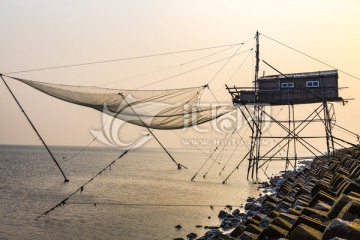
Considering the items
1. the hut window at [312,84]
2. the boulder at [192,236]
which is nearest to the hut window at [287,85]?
the hut window at [312,84]

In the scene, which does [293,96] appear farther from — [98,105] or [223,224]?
[98,105]

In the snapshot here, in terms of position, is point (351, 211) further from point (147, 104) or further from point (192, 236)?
point (147, 104)

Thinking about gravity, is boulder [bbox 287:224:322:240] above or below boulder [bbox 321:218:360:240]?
below

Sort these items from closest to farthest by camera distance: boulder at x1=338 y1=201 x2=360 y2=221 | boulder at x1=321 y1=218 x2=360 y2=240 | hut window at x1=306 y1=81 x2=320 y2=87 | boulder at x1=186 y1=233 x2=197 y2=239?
boulder at x1=321 y1=218 x2=360 y2=240 → boulder at x1=338 y1=201 x2=360 y2=221 → boulder at x1=186 y1=233 x2=197 y2=239 → hut window at x1=306 y1=81 x2=320 y2=87

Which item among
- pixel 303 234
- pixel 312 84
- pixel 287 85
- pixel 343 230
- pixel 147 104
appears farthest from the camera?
pixel 287 85

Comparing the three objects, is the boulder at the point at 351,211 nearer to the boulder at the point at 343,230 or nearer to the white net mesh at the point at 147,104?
the boulder at the point at 343,230

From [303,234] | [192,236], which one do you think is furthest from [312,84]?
[303,234]

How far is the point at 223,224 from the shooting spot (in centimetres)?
1777

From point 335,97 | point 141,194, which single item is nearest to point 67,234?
point 141,194

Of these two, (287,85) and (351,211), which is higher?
(287,85)

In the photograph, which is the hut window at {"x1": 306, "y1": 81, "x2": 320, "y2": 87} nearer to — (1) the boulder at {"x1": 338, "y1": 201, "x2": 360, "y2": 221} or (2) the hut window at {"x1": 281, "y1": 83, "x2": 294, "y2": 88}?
(2) the hut window at {"x1": 281, "y1": 83, "x2": 294, "y2": 88}

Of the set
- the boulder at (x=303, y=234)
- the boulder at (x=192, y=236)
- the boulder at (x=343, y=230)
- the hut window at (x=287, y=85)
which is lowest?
the boulder at (x=192, y=236)

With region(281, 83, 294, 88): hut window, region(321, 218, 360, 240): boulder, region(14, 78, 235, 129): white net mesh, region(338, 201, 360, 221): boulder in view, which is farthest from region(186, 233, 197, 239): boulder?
region(281, 83, 294, 88): hut window

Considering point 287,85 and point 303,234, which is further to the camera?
point 287,85
